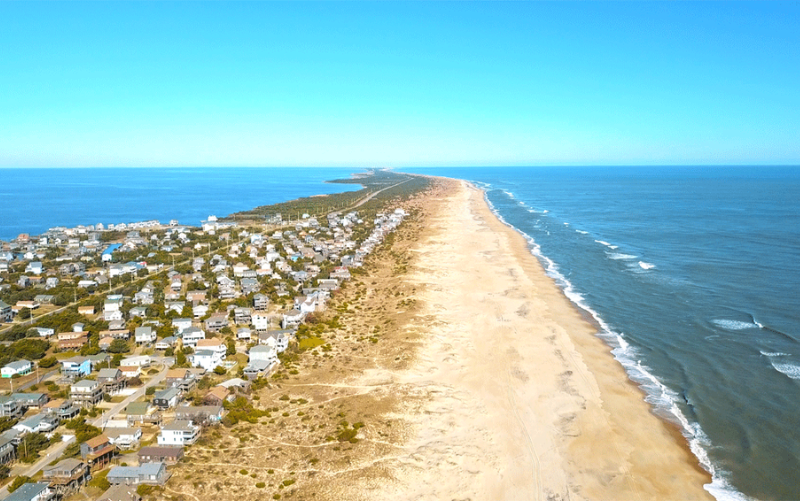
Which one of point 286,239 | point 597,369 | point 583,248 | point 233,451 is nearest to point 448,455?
point 233,451

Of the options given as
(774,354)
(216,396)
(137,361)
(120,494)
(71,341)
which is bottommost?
(120,494)

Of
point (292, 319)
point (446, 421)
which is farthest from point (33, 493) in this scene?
point (292, 319)

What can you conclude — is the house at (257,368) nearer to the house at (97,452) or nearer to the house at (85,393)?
the house at (85,393)

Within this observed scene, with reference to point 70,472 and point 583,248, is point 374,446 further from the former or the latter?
point 583,248

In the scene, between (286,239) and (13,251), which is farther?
(286,239)

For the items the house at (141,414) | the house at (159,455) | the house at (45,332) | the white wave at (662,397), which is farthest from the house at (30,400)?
the white wave at (662,397)

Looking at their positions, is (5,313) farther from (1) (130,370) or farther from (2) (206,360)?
(2) (206,360)
